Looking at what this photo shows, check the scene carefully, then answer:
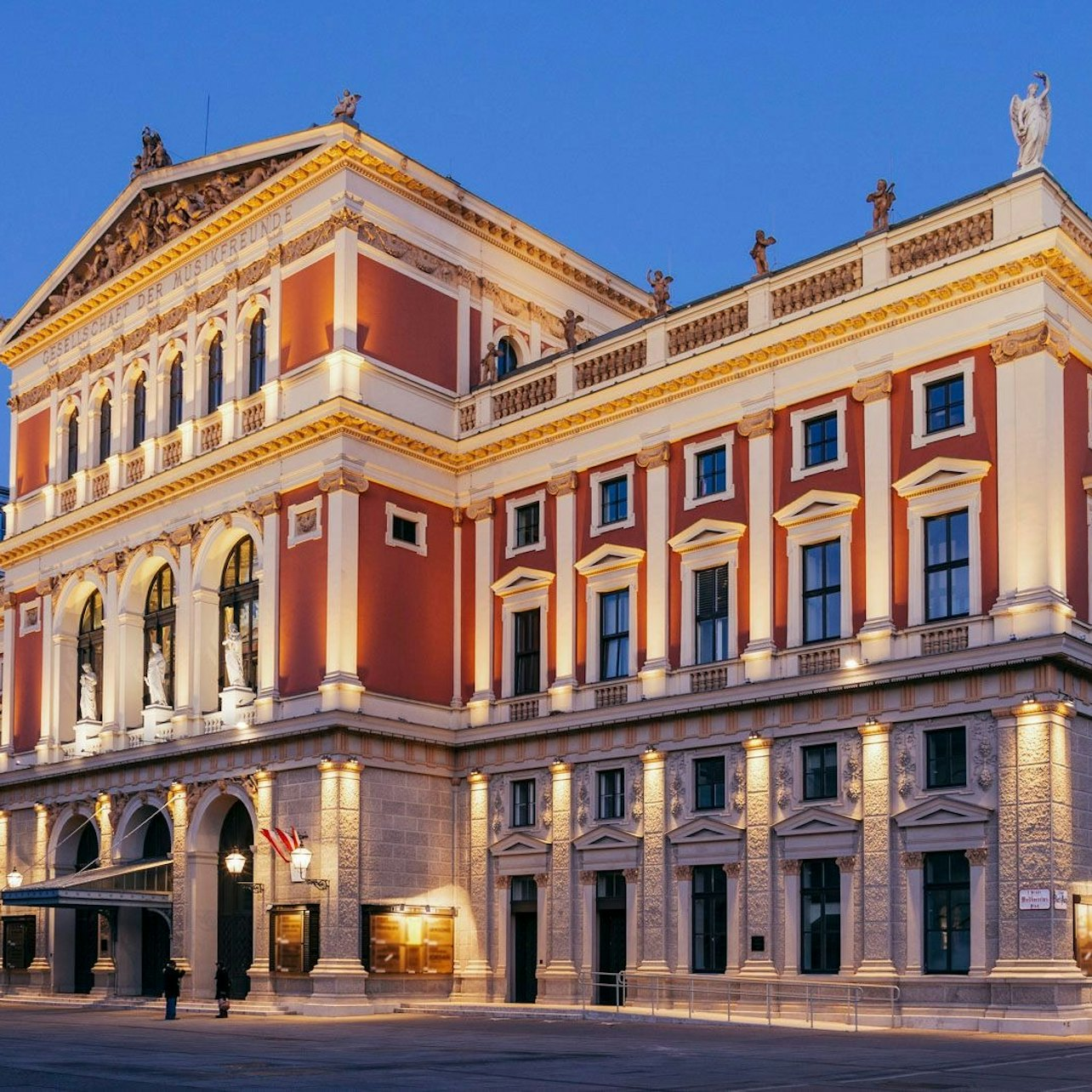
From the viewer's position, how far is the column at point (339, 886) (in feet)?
142

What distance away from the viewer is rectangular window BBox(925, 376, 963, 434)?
37844 mm

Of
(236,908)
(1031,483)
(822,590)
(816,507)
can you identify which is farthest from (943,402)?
(236,908)

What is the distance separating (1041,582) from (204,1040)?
1985cm

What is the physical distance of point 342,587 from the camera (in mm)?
45406

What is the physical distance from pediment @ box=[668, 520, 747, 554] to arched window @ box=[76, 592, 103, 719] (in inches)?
891

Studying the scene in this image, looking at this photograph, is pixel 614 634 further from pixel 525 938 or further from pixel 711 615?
pixel 525 938

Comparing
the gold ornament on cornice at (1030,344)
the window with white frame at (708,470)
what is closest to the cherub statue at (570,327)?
the window with white frame at (708,470)

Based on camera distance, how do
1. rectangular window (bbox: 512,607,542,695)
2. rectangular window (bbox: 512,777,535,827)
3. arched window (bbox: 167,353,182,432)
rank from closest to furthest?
rectangular window (bbox: 512,777,535,827) → rectangular window (bbox: 512,607,542,695) → arched window (bbox: 167,353,182,432)

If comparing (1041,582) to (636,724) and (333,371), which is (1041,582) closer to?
(636,724)

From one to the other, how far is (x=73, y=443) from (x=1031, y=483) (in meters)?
36.1

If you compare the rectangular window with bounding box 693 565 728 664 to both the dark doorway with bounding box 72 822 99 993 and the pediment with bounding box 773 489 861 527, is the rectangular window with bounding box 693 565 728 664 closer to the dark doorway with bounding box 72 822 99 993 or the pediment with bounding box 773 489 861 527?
the pediment with bounding box 773 489 861 527

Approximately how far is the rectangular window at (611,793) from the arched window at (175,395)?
19.6 metres

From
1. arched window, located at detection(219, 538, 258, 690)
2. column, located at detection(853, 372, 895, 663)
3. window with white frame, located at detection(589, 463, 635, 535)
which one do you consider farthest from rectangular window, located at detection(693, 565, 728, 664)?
arched window, located at detection(219, 538, 258, 690)

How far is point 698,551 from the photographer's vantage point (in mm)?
42625
